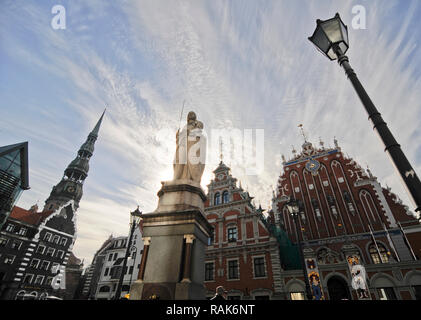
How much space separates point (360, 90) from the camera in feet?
13.0

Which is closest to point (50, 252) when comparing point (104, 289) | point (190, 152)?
point (104, 289)

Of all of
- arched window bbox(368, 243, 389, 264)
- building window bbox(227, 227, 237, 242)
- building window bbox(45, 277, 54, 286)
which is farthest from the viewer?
building window bbox(45, 277, 54, 286)

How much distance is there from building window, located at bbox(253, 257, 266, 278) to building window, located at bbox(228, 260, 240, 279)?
1.91 meters

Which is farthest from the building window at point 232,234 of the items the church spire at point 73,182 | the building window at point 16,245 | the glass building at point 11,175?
the church spire at point 73,182

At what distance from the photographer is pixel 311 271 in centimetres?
1648

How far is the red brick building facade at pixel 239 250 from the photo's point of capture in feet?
63.4

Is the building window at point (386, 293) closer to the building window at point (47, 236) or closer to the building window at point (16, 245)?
the building window at point (47, 236)

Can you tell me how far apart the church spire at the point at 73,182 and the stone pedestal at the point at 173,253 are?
5879 centimetres

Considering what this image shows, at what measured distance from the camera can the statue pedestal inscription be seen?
15.2ft

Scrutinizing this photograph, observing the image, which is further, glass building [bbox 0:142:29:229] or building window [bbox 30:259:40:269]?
building window [bbox 30:259:40:269]

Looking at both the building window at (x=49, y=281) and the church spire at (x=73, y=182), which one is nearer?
the building window at (x=49, y=281)

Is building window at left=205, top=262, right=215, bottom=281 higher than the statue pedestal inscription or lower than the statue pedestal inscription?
higher

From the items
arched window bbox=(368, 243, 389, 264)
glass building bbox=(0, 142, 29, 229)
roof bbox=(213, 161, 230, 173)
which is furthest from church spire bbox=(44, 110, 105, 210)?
arched window bbox=(368, 243, 389, 264)

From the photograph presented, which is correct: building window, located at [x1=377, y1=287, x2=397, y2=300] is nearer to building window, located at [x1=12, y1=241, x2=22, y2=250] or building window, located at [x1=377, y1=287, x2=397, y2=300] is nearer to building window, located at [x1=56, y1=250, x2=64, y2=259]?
building window, located at [x1=56, y1=250, x2=64, y2=259]
